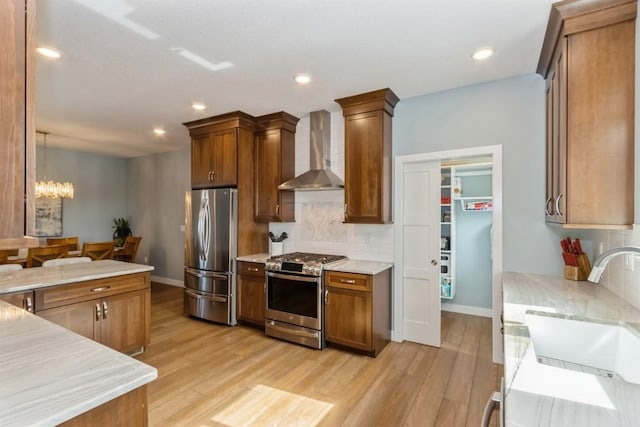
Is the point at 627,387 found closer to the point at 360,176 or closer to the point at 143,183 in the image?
the point at 360,176

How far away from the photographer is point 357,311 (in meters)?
3.02

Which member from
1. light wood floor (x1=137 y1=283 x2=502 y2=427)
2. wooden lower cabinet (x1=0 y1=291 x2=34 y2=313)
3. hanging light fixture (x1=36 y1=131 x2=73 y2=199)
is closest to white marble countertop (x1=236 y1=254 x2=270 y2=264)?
light wood floor (x1=137 y1=283 x2=502 y2=427)

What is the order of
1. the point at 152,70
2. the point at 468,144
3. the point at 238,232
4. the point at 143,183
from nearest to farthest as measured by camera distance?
the point at 152,70, the point at 468,144, the point at 238,232, the point at 143,183

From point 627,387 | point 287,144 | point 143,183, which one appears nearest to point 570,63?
point 627,387

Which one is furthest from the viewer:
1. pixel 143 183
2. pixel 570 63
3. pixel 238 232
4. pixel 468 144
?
pixel 143 183

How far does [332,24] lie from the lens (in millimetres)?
2029

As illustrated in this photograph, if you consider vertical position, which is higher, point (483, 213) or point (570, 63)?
point (570, 63)

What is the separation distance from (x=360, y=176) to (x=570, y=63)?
1.87 metres

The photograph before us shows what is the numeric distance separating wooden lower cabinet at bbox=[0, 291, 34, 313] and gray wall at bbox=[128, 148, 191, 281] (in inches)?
147

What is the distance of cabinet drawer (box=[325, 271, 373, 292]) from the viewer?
9.78ft

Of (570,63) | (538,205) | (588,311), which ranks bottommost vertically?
(588,311)

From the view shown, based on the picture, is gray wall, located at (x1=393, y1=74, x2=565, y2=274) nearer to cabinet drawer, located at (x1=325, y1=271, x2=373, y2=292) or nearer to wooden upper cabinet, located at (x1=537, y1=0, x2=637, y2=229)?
wooden upper cabinet, located at (x1=537, y1=0, x2=637, y2=229)

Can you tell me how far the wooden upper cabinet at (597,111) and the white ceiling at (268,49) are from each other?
10.6 inches

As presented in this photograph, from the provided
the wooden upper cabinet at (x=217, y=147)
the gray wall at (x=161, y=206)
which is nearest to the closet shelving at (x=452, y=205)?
the wooden upper cabinet at (x=217, y=147)
